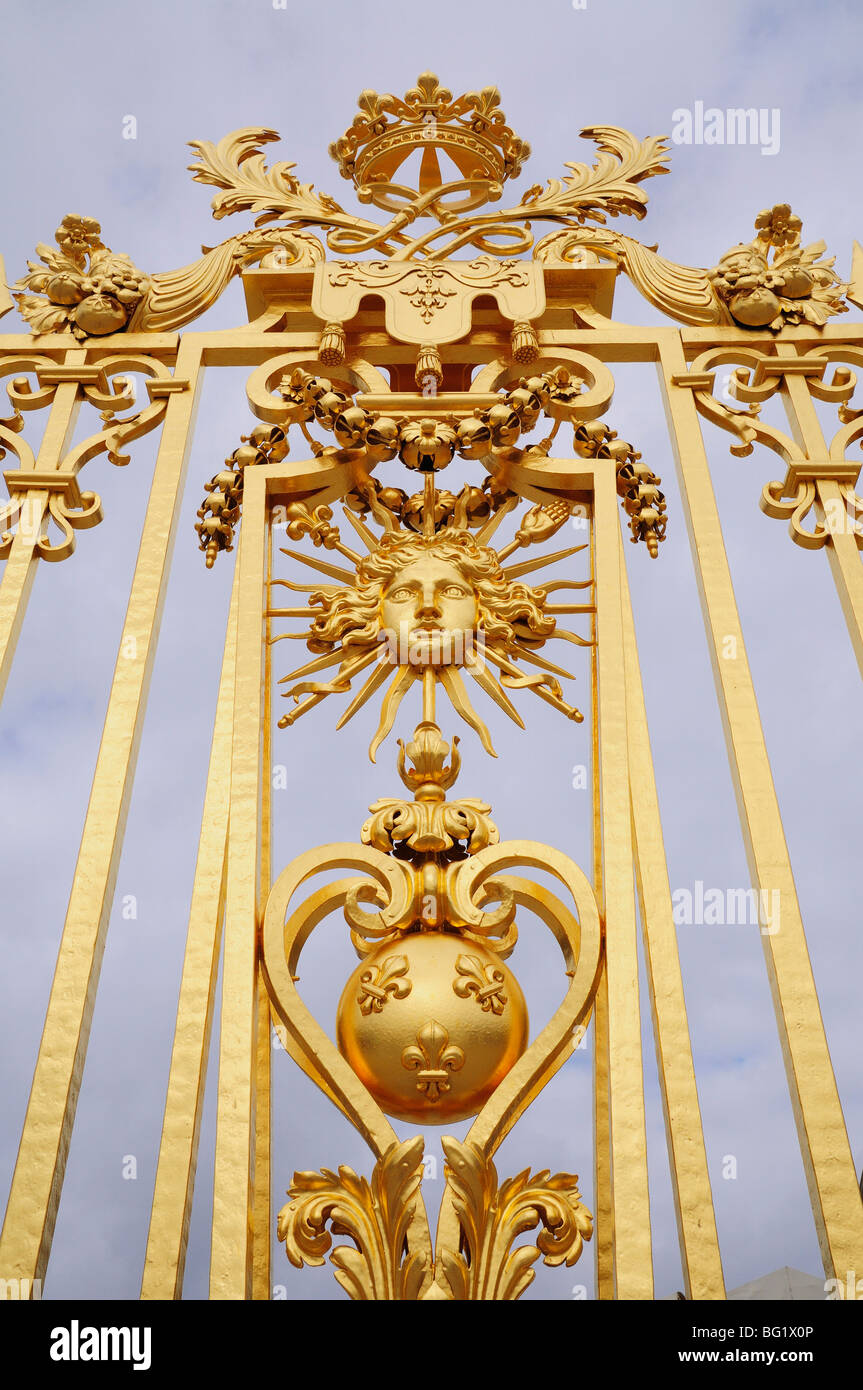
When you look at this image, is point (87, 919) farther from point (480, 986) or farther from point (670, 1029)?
point (670, 1029)

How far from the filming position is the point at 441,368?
13.6 feet

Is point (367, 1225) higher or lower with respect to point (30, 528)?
lower

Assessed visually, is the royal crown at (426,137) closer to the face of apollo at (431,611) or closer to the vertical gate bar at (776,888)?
the vertical gate bar at (776,888)

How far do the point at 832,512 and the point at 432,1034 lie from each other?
1.72m

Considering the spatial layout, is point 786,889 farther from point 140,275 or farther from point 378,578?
point 140,275

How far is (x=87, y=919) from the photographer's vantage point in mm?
3078

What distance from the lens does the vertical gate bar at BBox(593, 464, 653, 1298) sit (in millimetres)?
2715

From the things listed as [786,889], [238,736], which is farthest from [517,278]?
[786,889]

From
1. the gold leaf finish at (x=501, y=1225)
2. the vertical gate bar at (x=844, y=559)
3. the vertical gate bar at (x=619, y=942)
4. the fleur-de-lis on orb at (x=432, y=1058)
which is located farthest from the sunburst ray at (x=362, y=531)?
the gold leaf finish at (x=501, y=1225)

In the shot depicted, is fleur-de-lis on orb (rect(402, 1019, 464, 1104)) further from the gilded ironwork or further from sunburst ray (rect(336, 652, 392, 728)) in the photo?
sunburst ray (rect(336, 652, 392, 728))

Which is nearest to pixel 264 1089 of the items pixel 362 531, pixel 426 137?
pixel 362 531

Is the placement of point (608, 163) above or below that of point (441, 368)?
above

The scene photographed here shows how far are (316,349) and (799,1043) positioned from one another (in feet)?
7.72

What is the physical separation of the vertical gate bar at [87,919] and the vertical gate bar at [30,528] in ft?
0.87
